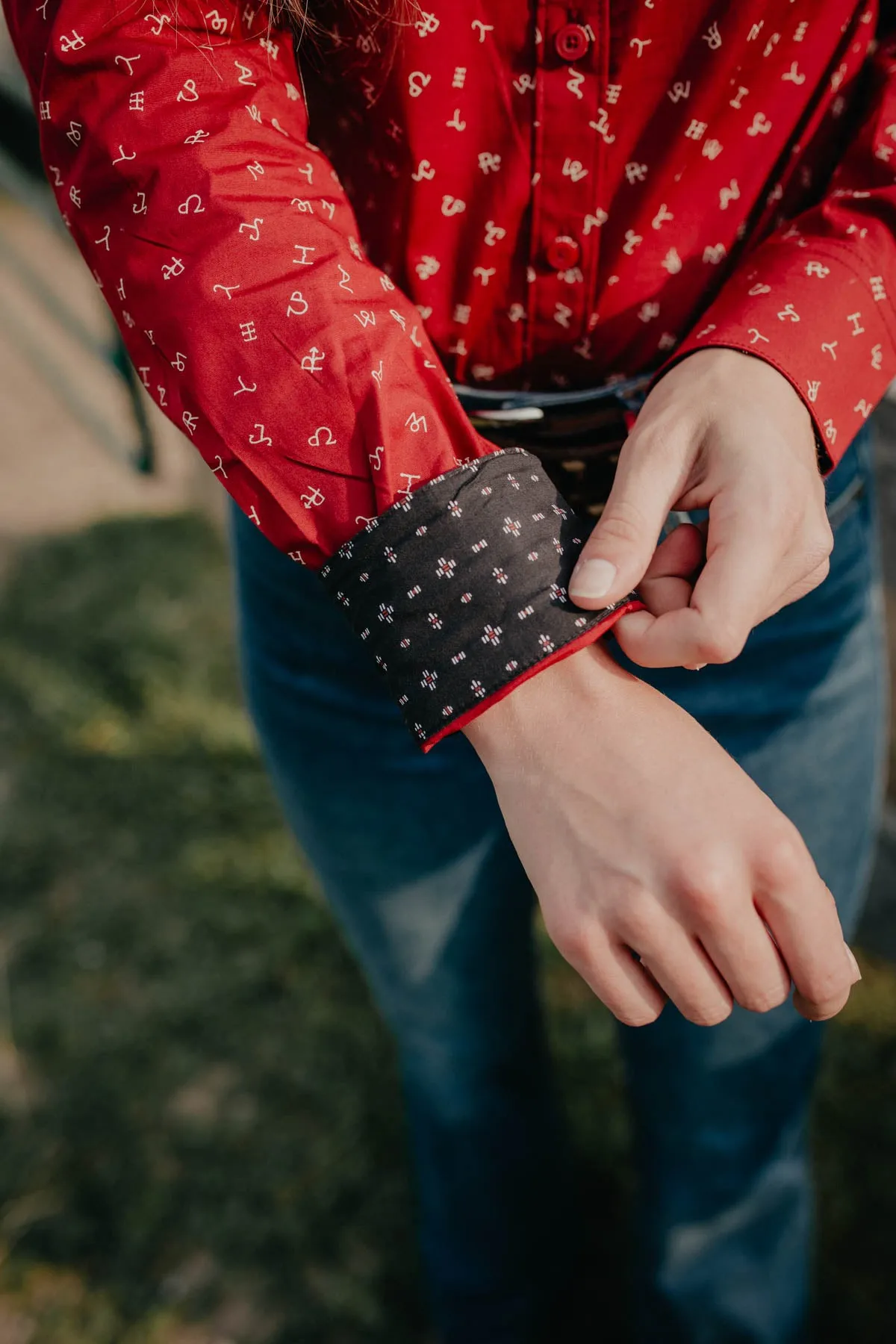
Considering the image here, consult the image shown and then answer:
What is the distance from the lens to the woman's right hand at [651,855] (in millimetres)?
632

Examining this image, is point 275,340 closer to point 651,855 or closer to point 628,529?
point 628,529

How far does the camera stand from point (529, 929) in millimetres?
1230

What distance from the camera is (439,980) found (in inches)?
45.7

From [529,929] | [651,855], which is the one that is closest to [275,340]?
[651,855]

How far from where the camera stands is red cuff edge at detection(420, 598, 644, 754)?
657 mm

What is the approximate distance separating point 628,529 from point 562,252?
0.91 feet

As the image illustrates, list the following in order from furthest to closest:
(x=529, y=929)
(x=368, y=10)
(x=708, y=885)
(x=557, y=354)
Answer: (x=529, y=929), (x=557, y=354), (x=368, y=10), (x=708, y=885)

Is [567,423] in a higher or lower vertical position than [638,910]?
higher

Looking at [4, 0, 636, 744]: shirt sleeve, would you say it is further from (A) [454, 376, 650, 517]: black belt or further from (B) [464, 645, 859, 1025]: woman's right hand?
(A) [454, 376, 650, 517]: black belt

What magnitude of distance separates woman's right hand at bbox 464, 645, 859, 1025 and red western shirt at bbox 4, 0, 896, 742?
0.05 m

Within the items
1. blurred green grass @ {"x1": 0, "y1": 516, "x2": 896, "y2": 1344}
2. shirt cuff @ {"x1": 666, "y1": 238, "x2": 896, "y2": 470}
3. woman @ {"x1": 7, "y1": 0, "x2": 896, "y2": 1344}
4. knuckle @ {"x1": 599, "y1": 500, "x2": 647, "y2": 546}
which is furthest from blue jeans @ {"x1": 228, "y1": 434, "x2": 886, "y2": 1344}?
blurred green grass @ {"x1": 0, "y1": 516, "x2": 896, "y2": 1344}

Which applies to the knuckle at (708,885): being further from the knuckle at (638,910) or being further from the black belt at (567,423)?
the black belt at (567,423)

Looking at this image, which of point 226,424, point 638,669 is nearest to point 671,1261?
point 638,669

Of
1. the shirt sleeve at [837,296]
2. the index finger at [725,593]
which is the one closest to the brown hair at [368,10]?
the shirt sleeve at [837,296]
